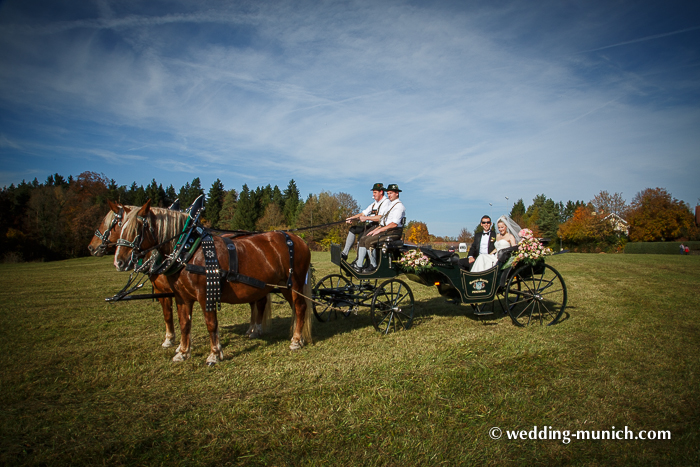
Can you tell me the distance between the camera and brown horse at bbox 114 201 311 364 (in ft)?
14.0

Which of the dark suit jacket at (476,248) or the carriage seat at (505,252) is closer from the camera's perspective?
the carriage seat at (505,252)

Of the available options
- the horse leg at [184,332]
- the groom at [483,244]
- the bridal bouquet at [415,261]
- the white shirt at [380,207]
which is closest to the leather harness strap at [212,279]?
the horse leg at [184,332]

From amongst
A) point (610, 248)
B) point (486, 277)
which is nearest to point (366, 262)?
point (486, 277)

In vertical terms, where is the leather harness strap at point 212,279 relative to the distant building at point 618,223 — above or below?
below

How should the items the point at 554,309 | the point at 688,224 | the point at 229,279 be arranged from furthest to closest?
1. the point at 688,224
2. the point at 554,309
3. the point at 229,279

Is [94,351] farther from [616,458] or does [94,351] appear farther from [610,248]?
[610,248]

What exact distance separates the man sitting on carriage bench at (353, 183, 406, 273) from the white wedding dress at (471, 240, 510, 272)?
69.6 inches

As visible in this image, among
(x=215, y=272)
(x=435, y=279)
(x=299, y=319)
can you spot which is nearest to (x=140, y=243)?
(x=215, y=272)

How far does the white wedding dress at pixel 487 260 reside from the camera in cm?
679

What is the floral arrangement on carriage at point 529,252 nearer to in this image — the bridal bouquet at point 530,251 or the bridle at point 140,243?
the bridal bouquet at point 530,251

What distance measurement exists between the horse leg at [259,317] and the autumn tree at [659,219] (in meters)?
51.3

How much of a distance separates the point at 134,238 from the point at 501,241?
245 inches

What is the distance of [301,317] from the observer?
5.55 metres

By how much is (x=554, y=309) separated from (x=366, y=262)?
4490 millimetres
